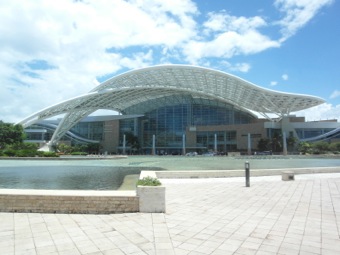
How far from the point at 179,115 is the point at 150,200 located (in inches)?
3087

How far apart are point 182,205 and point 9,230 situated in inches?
181

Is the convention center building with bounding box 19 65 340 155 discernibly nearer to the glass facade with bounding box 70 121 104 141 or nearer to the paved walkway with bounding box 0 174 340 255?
the glass facade with bounding box 70 121 104 141

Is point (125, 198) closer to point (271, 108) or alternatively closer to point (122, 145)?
point (271, 108)

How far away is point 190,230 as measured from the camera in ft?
20.6

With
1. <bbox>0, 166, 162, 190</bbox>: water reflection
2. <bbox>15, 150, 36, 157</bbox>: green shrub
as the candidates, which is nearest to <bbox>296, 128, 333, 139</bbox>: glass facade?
<bbox>15, 150, 36, 157</bbox>: green shrub

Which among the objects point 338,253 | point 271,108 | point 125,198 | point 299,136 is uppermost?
point 271,108

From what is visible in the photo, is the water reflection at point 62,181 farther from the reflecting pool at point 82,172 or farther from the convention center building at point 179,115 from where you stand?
the convention center building at point 179,115

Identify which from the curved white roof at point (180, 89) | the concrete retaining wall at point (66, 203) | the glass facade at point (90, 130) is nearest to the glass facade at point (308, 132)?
the curved white roof at point (180, 89)

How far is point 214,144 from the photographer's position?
8000 centimetres

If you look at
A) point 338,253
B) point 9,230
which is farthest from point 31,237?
point 338,253

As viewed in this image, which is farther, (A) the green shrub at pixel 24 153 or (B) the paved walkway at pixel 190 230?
(A) the green shrub at pixel 24 153

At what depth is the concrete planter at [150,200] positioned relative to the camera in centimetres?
782

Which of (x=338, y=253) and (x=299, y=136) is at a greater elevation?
(x=299, y=136)

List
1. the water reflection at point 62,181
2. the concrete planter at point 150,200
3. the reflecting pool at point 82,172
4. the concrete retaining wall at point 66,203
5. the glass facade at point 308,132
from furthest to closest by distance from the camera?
the glass facade at point 308,132
the reflecting pool at point 82,172
the water reflection at point 62,181
the concrete planter at point 150,200
the concrete retaining wall at point 66,203
